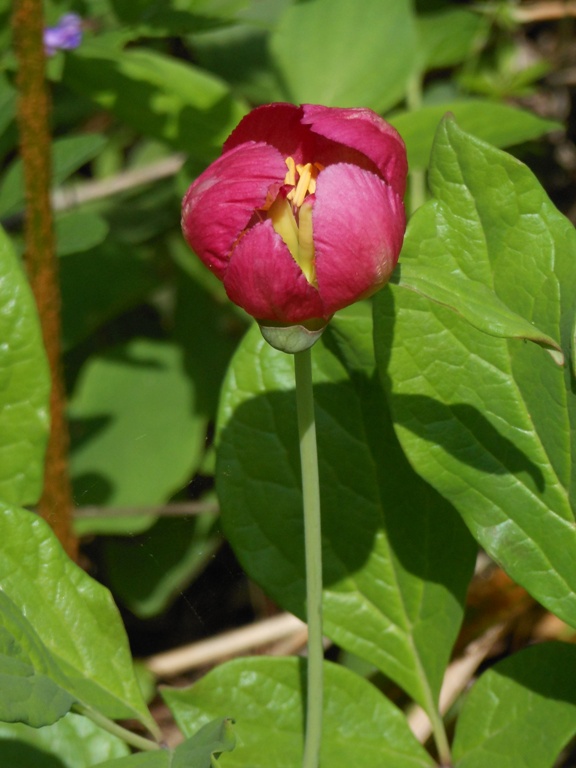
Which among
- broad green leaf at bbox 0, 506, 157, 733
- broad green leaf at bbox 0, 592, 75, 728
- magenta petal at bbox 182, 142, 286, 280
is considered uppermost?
magenta petal at bbox 182, 142, 286, 280

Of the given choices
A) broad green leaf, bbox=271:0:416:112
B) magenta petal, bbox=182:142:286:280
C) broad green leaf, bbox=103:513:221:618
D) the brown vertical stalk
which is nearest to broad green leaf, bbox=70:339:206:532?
broad green leaf, bbox=103:513:221:618

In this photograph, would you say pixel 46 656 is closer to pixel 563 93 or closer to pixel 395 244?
pixel 395 244

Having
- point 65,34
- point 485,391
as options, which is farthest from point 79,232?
point 485,391

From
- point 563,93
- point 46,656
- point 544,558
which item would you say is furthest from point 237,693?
point 563,93

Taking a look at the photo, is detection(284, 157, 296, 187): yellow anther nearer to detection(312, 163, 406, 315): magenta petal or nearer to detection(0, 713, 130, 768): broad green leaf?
detection(312, 163, 406, 315): magenta petal

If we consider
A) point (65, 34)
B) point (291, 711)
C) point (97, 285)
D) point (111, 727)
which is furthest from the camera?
point (97, 285)

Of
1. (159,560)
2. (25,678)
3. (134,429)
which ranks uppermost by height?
(25,678)

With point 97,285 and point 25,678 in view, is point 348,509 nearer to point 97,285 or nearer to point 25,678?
point 25,678
